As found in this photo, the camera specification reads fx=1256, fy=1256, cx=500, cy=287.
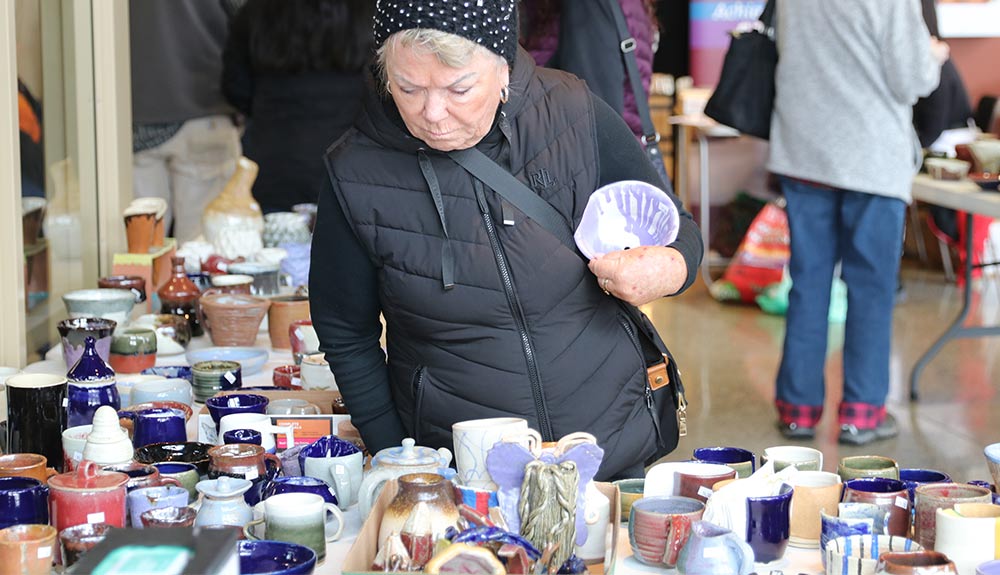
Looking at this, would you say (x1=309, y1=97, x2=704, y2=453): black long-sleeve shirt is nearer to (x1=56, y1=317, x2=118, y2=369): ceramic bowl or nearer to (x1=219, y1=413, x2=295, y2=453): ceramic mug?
(x1=219, y1=413, x2=295, y2=453): ceramic mug

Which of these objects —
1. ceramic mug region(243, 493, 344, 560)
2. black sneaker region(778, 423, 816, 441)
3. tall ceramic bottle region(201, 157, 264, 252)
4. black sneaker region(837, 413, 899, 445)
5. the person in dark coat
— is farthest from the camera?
black sneaker region(778, 423, 816, 441)

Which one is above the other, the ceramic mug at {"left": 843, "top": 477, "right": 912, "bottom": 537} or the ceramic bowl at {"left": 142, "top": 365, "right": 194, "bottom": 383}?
the ceramic mug at {"left": 843, "top": 477, "right": 912, "bottom": 537}

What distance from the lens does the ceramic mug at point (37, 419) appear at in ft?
6.88

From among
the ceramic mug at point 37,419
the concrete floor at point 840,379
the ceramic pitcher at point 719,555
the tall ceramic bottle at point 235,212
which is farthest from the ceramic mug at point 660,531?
the tall ceramic bottle at point 235,212

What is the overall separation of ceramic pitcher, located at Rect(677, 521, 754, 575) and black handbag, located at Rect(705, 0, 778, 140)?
319cm

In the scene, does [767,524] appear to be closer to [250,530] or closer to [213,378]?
[250,530]

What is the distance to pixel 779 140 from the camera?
450cm

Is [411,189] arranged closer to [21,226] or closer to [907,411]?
[21,226]

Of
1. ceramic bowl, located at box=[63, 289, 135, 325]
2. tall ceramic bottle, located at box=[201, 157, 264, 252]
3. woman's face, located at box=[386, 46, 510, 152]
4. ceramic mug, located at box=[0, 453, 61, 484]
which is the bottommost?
ceramic mug, located at box=[0, 453, 61, 484]

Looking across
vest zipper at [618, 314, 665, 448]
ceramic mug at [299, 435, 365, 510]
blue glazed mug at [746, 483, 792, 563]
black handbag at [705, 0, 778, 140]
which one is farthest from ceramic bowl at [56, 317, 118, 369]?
black handbag at [705, 0, 778, 140]

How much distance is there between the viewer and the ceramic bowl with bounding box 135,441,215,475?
202 cm

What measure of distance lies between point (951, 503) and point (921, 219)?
7.54m

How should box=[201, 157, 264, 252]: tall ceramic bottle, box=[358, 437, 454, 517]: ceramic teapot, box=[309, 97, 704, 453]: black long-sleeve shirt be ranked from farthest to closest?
box=[201, 157, 264, 252]: tall ceramic bottle → box=[309, 97, 704, 453]: black long-sleeve shirt → box=[358, 437, 454, 517]: ceramic teapot

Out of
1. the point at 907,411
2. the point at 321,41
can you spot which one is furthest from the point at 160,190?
the point at 907,411
